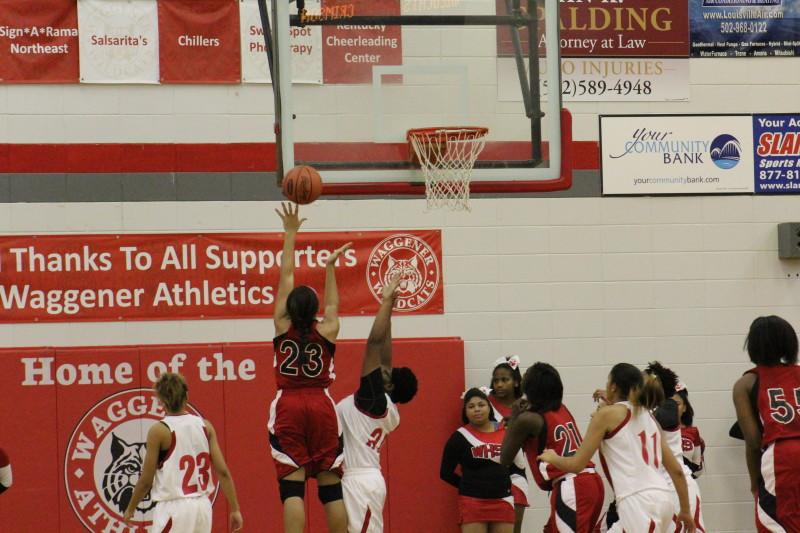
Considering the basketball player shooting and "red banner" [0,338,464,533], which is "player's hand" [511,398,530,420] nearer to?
the basketball player shooting

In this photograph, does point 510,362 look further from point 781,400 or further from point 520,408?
point 781,400

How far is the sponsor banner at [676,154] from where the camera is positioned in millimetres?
10422

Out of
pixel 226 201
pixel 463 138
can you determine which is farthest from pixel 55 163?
pixel 463 138

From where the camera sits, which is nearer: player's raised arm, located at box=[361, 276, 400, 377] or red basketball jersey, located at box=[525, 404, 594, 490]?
player's raised arm, located at box=[361, 276, 400, 377]

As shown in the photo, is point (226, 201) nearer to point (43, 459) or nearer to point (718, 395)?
point (43, 459)

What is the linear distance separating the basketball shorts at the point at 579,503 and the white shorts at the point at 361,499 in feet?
3.73

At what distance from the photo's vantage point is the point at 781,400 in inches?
250

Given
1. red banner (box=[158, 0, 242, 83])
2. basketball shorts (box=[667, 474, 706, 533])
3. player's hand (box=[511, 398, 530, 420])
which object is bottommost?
basketball shorts (box=[667, 474, 706, 533])

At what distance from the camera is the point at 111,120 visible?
32.5 ft

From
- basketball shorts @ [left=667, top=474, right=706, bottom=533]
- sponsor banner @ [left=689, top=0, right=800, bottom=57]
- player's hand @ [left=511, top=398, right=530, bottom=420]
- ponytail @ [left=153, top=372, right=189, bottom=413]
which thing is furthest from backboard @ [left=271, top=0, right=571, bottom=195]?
sponsor banner @ [left=689, top=0, right=800, bottom=57]

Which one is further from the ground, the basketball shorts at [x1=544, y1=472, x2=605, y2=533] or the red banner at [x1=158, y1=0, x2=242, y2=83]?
the red banner at [x1=158, y1=0, x2=242, y2=83]

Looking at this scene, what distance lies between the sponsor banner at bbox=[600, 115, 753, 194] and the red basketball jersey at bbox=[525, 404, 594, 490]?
11.7 ft

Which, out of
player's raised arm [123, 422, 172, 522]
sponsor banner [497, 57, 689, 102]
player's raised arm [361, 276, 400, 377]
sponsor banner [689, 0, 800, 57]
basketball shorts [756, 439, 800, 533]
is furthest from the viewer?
sponsor banner [689, 0, 800, 57]

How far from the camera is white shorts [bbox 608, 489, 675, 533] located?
6398 millimetres
